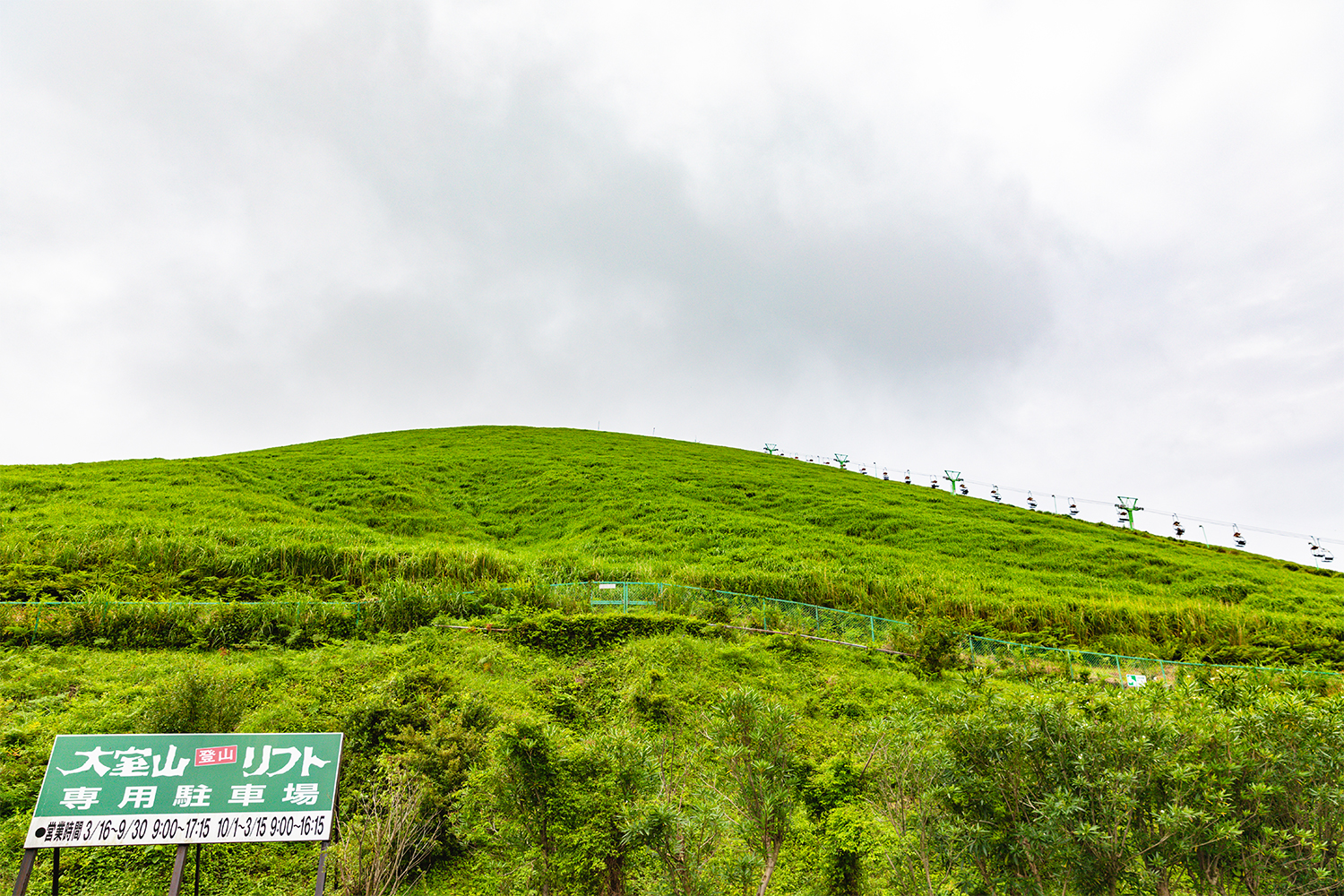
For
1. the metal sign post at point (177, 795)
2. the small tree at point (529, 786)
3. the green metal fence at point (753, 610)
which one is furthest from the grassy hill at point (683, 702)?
the metal sign post at point (177, 795)

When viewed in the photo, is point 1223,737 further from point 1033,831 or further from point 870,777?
point 870,777

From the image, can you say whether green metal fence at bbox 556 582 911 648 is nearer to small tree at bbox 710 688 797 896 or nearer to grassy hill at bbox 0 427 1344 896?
grassy hill at bbox 0 427 1344 896

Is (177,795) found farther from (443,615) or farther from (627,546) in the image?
(627,546)

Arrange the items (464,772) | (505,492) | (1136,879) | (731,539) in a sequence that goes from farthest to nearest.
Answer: (505,492), (731,539), (464,772), (1136,879)

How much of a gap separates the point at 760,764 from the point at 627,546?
1646 centimetres

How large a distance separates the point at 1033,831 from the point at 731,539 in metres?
18.4

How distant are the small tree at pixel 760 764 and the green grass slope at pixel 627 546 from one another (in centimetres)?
1073

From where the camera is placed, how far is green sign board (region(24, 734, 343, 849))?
568 centimetres

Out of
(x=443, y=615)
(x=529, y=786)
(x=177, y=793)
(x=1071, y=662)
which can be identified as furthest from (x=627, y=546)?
(x=177, y=793)

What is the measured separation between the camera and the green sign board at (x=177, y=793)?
18.6 feet

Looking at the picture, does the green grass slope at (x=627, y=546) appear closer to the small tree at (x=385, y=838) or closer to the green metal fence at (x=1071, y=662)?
the green metal fence at (x=1071, y=662)

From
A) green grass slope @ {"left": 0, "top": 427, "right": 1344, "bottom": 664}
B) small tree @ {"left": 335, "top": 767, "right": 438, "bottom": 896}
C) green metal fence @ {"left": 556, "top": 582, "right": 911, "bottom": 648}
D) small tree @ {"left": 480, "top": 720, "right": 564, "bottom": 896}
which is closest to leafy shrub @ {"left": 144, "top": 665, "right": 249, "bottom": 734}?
small tree @ {"left": 335, "top": 767, "right": 438, "bottom": 896}

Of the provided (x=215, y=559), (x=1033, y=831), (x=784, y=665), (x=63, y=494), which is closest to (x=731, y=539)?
(x=784, y=665)

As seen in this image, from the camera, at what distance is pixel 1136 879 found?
5250 millimetres
